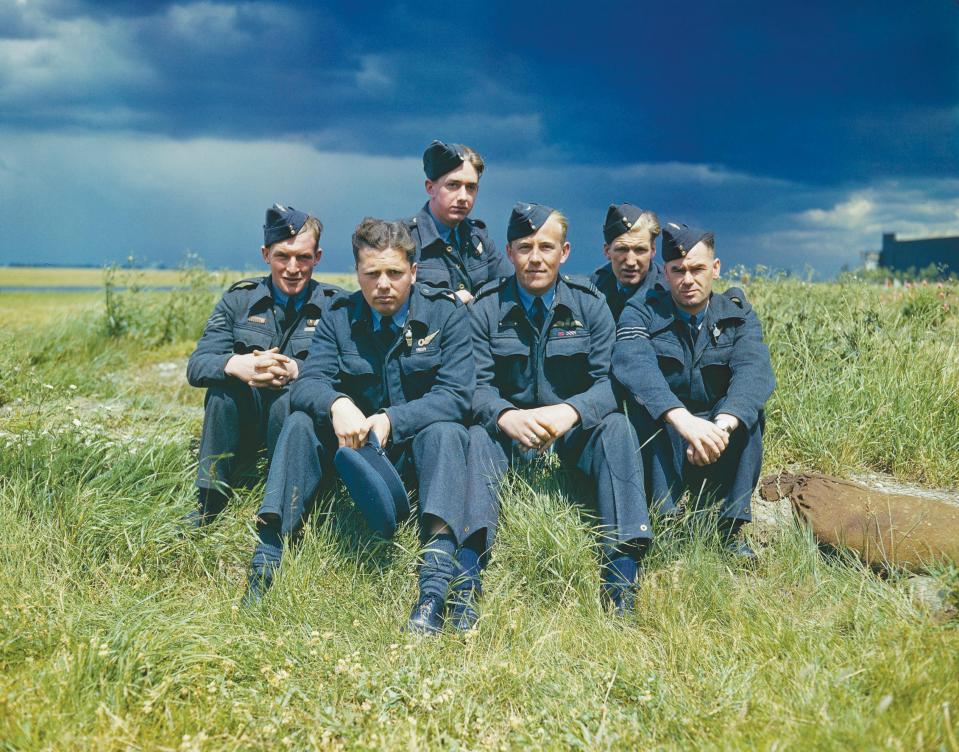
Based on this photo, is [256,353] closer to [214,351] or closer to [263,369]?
[263,369]

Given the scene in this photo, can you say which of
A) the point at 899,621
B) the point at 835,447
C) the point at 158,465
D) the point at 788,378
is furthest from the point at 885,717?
the point at 158,465

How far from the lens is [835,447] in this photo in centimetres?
495

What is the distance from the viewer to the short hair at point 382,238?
3877 millimetres

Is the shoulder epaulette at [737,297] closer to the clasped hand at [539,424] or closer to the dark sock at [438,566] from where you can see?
the clasped hand at [539,424]

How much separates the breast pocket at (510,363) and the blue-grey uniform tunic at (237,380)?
41.3 inches

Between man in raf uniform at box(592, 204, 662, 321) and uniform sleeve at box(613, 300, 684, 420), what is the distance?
0.58 meters

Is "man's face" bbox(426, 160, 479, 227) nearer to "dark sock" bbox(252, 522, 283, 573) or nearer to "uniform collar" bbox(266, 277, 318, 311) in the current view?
"uniform collar" bbox(266, 277, 318, 311)

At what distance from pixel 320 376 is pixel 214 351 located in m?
0.79

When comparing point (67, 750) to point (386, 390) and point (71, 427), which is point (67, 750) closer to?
point (386, 390)

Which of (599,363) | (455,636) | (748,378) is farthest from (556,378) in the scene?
(455,636)

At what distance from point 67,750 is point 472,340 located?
249cm

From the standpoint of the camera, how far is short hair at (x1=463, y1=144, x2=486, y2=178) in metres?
5.13

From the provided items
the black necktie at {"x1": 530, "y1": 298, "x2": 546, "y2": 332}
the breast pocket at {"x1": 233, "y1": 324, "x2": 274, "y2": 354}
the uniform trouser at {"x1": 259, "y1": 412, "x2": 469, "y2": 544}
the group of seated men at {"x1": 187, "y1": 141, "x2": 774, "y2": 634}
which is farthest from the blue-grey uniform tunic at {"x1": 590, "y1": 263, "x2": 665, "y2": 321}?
the breast pocket at {"x1": 233, "y1": 324, "x2": 274, "y2": 354}

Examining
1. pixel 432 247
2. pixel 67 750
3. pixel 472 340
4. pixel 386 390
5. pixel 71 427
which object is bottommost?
pixel 67 750
